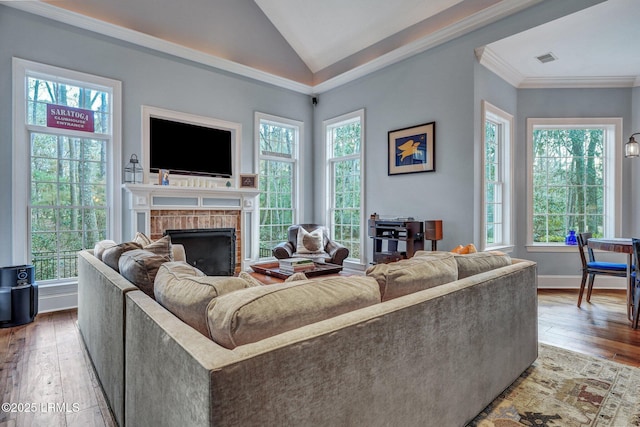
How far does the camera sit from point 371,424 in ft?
3.89

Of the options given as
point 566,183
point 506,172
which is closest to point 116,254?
point 506,172

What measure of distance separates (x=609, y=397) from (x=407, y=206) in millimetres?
3116

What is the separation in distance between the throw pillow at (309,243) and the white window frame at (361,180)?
0.64 metres

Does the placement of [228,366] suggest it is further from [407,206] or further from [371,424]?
[407,206]

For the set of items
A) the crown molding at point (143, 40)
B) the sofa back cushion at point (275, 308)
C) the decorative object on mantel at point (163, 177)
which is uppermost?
the crown molding at point (143, 40)

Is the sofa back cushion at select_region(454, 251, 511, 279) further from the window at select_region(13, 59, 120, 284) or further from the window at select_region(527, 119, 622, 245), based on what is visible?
the window at select_region(13, 59, 120, 284)

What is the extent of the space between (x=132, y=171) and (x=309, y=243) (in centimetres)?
272

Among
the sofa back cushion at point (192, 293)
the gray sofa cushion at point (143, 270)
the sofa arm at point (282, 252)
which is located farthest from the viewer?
the sofa arm at point (282, 252)

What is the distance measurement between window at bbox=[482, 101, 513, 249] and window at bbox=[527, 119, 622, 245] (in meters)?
0.40

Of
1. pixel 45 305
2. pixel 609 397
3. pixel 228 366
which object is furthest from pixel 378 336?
pixel 45 305

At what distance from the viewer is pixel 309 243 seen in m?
5.38

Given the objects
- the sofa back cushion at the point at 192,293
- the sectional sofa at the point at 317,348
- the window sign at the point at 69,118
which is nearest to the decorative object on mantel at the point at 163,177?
the window sign at the point at 69,118

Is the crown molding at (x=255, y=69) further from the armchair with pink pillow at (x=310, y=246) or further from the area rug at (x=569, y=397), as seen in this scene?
the area rug at (x=569, y=397)

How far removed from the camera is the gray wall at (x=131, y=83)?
139 inches
